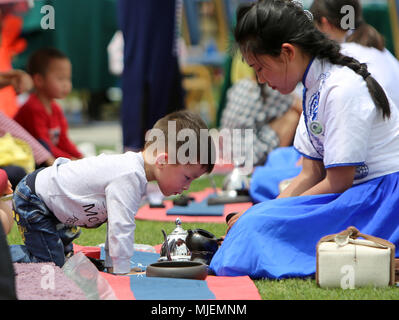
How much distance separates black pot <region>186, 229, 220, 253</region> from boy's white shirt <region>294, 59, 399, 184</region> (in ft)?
2.09

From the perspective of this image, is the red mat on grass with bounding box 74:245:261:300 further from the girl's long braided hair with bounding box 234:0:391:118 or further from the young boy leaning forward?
the girl's long braided hair with bounding box 234:0:391:118

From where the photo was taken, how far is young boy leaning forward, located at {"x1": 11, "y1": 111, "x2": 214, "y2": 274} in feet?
9.32

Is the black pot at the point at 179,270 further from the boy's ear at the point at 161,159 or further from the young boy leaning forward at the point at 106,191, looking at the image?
the boy's ear at the point at 161,159

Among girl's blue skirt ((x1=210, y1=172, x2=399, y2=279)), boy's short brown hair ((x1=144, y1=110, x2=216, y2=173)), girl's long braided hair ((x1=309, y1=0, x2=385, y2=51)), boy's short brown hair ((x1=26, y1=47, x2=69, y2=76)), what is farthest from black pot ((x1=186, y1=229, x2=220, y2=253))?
boy's short brown hair ((x1=26, y1=47, x2=69, y2=76))

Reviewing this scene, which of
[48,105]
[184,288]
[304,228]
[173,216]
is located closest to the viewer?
[184,288]

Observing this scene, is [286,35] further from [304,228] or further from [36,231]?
[36,231]

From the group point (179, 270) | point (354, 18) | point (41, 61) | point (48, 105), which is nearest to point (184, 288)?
point (179, 270)

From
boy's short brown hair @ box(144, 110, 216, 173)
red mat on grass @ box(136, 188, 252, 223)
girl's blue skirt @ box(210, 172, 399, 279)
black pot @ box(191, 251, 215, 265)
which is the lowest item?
red mat on grass @ box(136, 188, 252, 223)

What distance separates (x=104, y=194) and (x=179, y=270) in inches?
19.5

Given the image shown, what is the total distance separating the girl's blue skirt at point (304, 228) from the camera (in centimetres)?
281

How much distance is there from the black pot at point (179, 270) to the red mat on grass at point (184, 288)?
4 cm

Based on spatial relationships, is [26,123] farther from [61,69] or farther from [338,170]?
[338,170]

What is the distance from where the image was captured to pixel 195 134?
9.53 ft

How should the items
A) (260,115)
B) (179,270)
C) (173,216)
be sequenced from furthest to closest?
(260,115)
(173,216)
(179,270)
